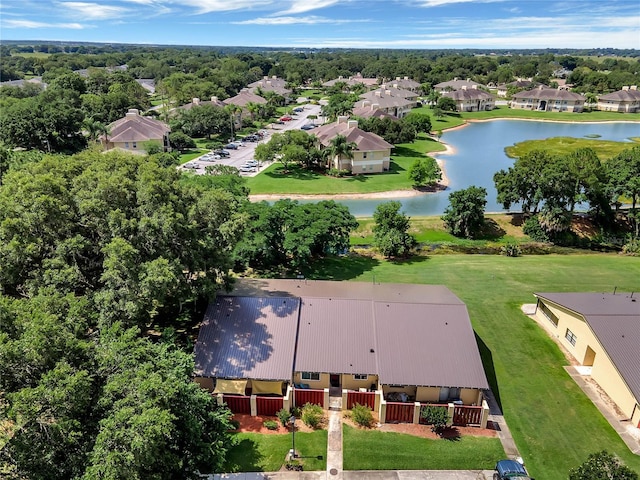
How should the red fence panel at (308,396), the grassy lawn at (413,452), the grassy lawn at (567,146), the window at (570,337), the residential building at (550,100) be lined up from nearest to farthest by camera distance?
the grassy lawn at (413,452), the red fence panel at (308,396), the window at (570,337), the grassy lawn at (567,146), the residential building at (550,100)

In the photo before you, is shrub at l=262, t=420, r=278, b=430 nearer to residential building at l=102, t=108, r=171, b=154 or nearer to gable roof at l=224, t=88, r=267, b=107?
residential building at l=102, t=108, r=171, b=154

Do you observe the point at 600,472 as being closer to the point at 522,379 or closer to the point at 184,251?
the point at 522,379

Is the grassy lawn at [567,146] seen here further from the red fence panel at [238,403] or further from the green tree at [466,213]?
the red fence panel at [238,403]

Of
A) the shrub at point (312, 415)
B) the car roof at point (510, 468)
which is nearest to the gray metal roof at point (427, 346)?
the shrub at point (312, 415)

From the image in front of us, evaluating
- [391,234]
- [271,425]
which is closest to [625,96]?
[391,234]

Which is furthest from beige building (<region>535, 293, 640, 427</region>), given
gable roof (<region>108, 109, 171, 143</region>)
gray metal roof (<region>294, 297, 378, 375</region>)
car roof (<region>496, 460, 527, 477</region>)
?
gable roof (<region>108, 109, 171, 143</region>)

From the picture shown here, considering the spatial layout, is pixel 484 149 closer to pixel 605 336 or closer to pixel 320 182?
pixel 320 182
